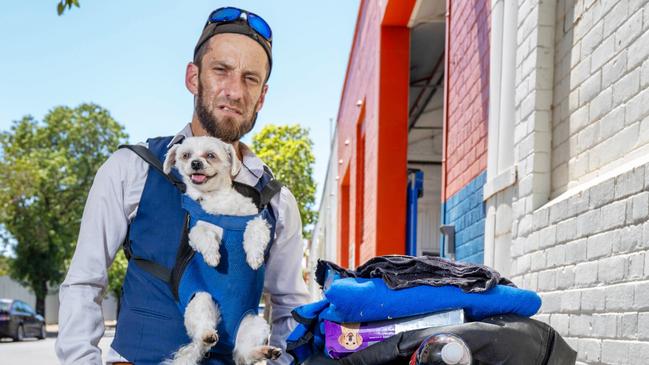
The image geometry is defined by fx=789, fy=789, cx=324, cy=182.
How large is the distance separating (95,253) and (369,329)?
704 millimetres

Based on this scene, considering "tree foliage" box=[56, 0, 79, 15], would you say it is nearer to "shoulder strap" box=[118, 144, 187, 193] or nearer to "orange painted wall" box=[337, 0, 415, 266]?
"shoulder strap" box=[118, 144, 187, 193]

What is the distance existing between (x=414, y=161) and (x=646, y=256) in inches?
612

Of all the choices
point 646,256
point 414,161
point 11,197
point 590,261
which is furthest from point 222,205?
point 11,197

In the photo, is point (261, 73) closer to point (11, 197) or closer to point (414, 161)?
point (414, 161)

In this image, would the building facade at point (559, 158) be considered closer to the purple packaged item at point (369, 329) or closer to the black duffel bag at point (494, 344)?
the black duffel bag at point (494, 344)

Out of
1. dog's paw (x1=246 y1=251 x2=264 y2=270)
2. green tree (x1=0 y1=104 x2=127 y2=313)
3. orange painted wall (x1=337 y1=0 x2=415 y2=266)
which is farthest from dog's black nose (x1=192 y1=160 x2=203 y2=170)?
green tree (x1=0 y1=104 x2=127 y2=313)

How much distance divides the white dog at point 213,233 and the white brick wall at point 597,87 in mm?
1980

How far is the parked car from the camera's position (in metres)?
22.5

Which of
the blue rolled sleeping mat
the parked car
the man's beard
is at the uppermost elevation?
the man's beard

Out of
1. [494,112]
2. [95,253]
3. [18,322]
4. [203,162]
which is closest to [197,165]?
[203,162]

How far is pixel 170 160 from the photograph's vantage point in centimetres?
201

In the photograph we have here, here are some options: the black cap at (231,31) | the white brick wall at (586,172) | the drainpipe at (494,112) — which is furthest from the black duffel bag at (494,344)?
the drainpipe at (494,112)

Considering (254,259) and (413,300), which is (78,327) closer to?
(254,259)

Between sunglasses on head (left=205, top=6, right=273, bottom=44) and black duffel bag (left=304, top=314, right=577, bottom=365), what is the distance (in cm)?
88
